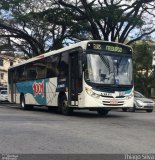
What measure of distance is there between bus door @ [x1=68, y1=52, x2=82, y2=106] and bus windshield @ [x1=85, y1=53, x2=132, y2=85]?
0.73 m

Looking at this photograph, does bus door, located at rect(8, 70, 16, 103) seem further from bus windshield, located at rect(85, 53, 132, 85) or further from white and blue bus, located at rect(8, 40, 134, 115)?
bus windshield, located at rect(85, 53, 132, 85)

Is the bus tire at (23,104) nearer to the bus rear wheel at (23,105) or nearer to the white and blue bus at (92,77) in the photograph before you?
the bus rear wheel at (23,105)

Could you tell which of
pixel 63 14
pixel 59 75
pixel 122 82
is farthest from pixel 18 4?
pixel 122 82

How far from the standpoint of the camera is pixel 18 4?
3325 centimetres

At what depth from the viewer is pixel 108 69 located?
18938mm

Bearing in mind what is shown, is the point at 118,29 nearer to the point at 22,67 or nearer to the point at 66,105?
the point at 22,67

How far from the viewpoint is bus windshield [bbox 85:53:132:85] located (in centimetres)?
1861

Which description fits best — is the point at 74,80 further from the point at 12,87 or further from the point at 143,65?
the point at 143,65

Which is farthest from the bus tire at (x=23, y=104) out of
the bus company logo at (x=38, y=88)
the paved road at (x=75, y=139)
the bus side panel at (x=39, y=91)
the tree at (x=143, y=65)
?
the tree at (x=143, y=65)

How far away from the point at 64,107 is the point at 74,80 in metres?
2.00

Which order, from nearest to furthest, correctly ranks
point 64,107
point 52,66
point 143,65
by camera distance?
point 64,107 < point 52,66 < point 143,65

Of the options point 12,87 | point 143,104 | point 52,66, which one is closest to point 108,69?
point 52,66

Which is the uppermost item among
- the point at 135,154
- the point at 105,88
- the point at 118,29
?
the point at 118,29

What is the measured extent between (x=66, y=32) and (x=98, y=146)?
102ft
